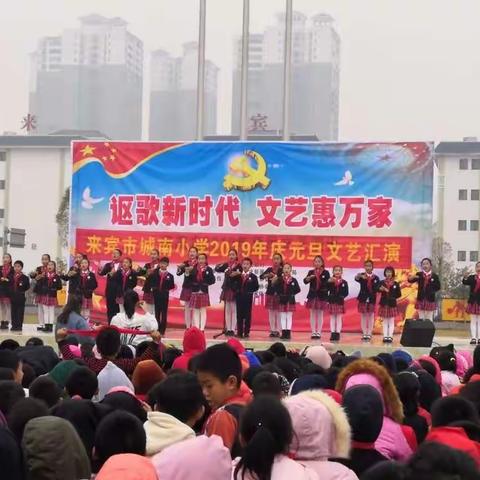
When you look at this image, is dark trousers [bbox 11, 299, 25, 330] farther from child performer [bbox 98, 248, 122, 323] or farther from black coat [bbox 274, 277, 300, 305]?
black coat [bbox 274, 277, 300, 305]

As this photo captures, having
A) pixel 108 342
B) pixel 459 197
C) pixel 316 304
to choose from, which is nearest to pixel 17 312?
pixel 316 304

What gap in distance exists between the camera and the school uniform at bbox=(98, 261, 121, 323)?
12.4 m

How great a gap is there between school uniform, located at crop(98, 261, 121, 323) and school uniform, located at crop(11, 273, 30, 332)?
1.06m

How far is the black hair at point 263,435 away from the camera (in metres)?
2.17

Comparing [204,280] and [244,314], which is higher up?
[204,280]

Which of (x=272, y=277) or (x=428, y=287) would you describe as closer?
(x=428, y=287)

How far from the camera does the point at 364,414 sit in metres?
2.70

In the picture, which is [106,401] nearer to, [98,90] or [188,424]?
[188,424]

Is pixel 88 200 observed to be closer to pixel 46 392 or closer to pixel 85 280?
pixel 85 280

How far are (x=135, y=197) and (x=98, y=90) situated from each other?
194 feet

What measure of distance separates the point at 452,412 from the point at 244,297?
9077 mm

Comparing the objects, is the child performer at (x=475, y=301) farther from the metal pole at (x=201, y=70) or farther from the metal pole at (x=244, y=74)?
the metal pole at (x=201, y=70)

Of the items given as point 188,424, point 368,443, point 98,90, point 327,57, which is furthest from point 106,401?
point 98,90

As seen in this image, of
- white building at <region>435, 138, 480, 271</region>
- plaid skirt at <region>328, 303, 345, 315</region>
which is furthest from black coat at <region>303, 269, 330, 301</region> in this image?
white building at <region>435, 138, 480, 271</region>
